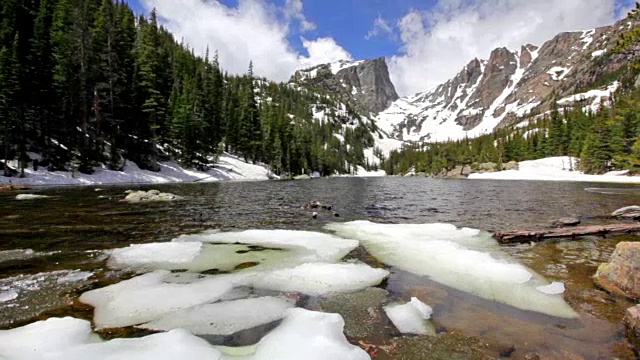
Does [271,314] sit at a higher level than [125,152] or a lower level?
lower

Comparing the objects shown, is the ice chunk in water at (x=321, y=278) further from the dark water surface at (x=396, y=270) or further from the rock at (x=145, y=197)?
the rock at (x=145, y=197)

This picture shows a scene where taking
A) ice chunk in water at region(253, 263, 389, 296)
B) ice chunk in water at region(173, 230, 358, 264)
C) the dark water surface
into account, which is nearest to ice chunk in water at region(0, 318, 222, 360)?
the dark water surface

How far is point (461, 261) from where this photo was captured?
10.8 metres

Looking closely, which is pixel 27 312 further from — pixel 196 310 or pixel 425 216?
pixel 425 216

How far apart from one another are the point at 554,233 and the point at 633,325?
32.8ft

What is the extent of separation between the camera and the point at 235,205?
27562mm

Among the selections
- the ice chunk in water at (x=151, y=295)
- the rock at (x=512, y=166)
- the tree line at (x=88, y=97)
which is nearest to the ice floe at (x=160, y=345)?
the ice chunk in water at (x=151, y=295)

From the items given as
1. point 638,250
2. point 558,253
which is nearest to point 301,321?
point 638,250

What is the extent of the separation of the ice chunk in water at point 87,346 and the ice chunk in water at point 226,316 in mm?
653

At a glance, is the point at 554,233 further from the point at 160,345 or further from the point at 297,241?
the point at 160,345

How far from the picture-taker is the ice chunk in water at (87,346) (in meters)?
5.04

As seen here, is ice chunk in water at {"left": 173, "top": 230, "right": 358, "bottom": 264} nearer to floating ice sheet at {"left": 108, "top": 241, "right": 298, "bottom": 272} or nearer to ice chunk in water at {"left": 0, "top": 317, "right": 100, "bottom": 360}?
floating ice sheet at {"left": 108, "top": 241, "right": 298, "bottom": 272}

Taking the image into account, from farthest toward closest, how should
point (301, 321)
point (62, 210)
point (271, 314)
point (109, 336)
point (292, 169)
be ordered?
point (292, 169) < point (62, 210) < point (271, 314) < point (301, 321) < point (109, 336)

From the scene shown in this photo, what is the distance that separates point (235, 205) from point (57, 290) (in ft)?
63.9
